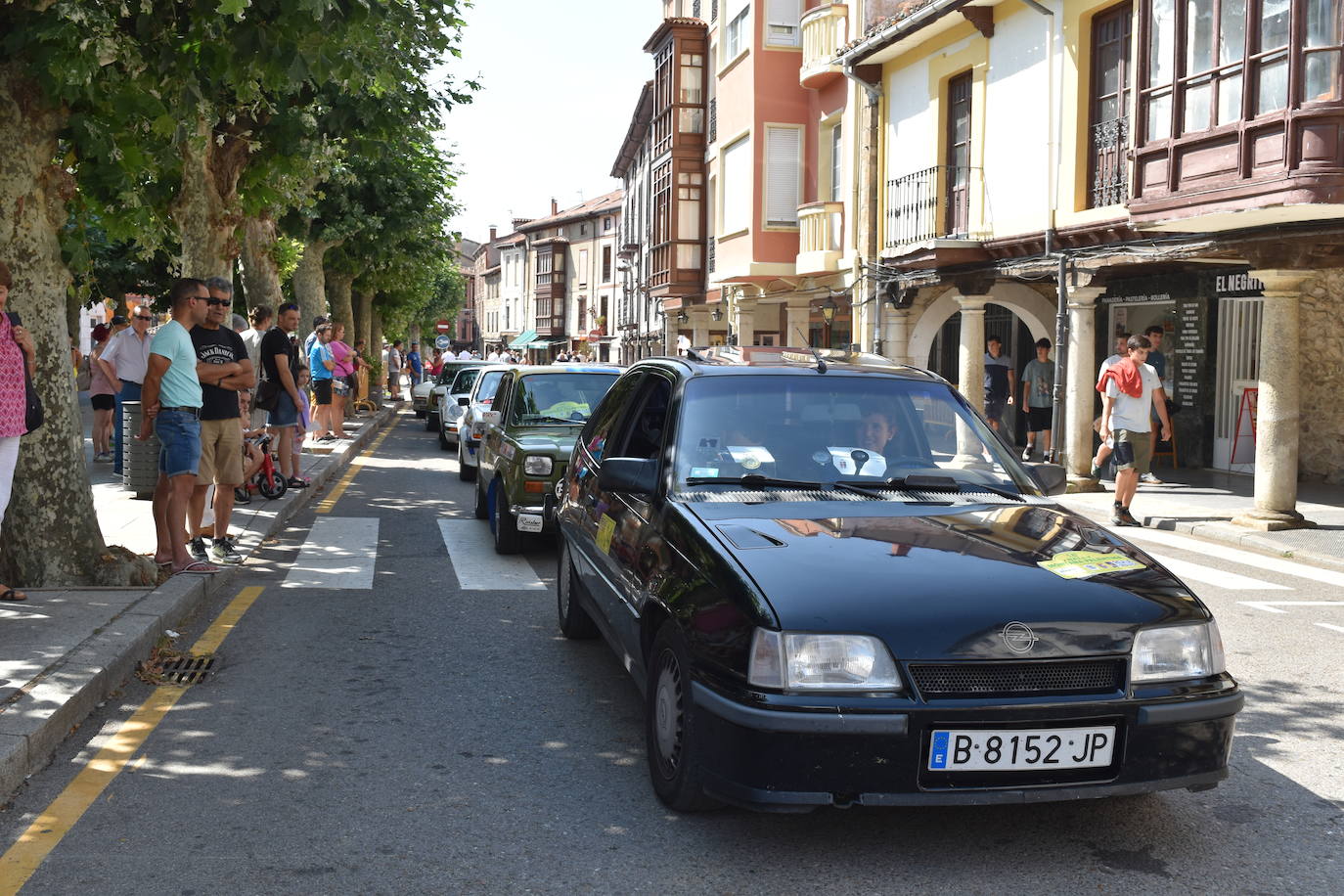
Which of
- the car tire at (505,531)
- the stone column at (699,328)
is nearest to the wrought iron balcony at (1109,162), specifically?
the car tire at (505,531)

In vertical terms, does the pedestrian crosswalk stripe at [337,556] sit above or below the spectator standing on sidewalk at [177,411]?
below

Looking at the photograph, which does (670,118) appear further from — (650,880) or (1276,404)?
(650,880)

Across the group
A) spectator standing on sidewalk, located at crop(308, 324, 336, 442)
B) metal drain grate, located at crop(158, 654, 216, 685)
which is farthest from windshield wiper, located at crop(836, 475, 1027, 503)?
spectator standing on sidewalk, located at crop(308, 324, 336, 442)

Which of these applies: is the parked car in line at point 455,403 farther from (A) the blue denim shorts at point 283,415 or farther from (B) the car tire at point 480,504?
(B) the car tire at point 480,504

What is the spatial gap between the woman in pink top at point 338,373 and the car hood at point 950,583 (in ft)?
A: 55.9

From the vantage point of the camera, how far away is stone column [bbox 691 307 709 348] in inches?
1639

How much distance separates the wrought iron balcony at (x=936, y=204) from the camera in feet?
68.9

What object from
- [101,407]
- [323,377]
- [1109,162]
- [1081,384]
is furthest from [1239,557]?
[323,377]

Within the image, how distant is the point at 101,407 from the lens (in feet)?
56.1

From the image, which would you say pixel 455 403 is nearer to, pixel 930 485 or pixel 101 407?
pixel 101 407

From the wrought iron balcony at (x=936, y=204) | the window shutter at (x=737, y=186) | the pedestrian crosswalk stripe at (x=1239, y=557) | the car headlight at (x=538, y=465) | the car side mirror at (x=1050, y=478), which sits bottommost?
the pedestrian crosswalk stripe at (x=1239, y=557)

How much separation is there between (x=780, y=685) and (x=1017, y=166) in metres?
17.4

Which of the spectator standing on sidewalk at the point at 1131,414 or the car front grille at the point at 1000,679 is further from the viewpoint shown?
the spectator standing on sidewalk at the point at 1131,414

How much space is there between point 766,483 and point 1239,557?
8.32 m
